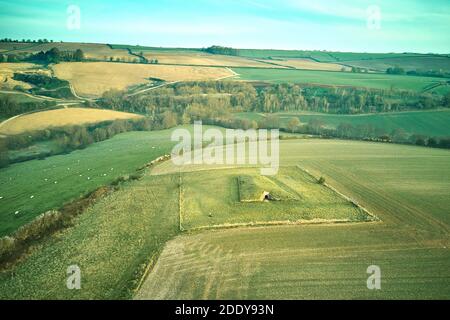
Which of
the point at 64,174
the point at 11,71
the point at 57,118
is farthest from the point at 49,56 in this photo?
the point at 64,174

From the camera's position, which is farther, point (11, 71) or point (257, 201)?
point (11, 71)

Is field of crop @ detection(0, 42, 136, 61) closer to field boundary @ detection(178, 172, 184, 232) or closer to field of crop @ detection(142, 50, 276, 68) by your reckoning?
field of crop @ detection(142, 50, 276, 68)

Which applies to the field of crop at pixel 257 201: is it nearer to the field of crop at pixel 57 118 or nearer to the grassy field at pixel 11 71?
the field of crop at pixel 57 118

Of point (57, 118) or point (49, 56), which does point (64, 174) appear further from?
point (49, 56)

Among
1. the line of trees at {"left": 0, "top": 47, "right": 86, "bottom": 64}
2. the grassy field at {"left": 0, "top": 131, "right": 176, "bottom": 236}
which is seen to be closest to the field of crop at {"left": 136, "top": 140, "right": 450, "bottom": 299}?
the grassy field at {"left": 0, "top": 131, "right": 176, "bottom": 236}

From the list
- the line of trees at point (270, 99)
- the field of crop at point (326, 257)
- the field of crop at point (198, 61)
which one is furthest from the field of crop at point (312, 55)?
the field of crop at point (326, 257)
